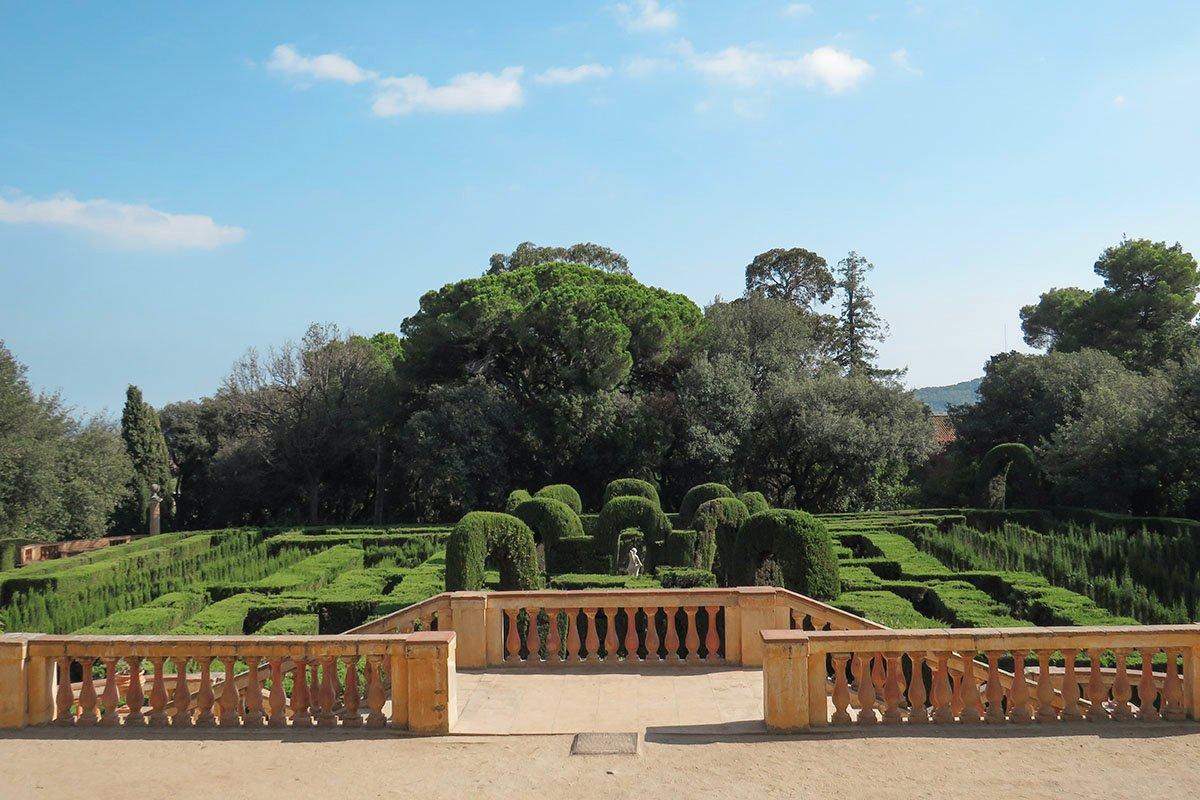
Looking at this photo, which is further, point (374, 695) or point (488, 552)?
point (488, 552)

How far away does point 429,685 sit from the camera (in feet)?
28.2

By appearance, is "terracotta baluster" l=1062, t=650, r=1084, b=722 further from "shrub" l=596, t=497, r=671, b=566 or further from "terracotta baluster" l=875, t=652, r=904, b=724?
"shrub" l=596, t=497, r=671, b=566

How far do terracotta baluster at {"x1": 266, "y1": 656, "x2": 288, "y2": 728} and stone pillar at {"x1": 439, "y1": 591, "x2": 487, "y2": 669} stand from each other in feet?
8.97

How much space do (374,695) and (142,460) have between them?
39140 mm

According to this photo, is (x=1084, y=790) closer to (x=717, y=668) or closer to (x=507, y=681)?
(x=717, y=668)

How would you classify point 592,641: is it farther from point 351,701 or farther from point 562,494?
point 562,494

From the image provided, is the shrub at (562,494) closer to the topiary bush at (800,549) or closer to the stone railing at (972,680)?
the topiary bush at (800,549)

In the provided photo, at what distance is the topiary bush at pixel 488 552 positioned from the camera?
14484mm

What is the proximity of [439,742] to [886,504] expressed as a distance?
37.4 m

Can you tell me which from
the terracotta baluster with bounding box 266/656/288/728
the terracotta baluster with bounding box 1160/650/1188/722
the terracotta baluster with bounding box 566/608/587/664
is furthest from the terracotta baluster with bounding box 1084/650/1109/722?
the terracotta baluster with bounding box 266/656/288/728

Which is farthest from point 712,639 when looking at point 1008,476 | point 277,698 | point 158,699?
point 1008,476

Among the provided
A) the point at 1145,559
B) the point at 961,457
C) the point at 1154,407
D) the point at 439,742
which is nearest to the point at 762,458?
the point at 961,457

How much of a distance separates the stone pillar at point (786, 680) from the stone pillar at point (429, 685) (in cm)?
273

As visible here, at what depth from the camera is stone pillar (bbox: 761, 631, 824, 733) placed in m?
8.45
